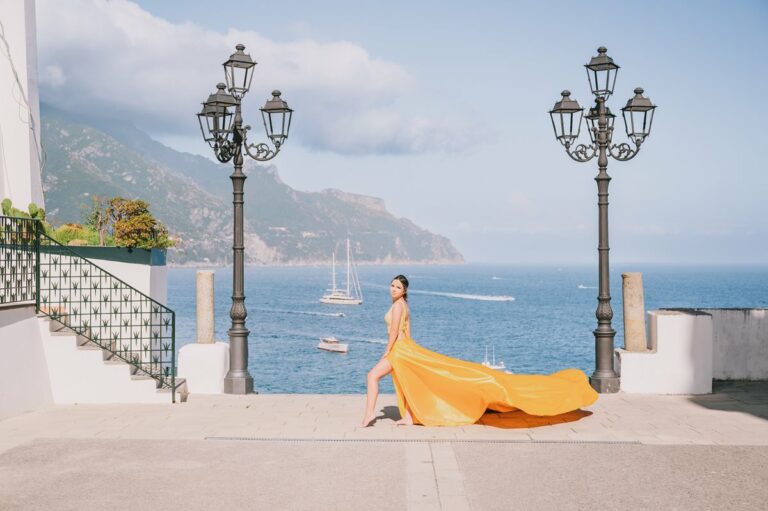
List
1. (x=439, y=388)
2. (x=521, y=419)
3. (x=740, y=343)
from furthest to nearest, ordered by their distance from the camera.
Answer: (x=740, y=343) → (x=521, y=419) → (x=439, y=388)

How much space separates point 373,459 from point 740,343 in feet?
28.6

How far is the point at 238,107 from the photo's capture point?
13523 millimetres

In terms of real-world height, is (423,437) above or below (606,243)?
below

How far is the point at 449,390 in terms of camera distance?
10461mm

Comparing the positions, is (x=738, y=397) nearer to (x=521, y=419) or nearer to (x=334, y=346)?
(x=521, y=419)

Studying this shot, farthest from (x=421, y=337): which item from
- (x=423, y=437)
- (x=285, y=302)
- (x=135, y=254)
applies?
(x=423, y=437)

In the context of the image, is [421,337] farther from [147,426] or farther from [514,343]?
[147,426]

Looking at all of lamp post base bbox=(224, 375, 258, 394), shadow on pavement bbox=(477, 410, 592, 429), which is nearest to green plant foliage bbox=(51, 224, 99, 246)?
lamp post base bbox=(224, 375, 258, 394)

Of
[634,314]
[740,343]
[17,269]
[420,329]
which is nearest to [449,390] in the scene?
[634,314]

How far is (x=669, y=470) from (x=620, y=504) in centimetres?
148

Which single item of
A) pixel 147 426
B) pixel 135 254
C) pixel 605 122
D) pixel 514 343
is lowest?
pixel 514 343

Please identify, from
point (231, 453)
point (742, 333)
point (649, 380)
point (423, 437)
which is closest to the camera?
point (231, 453)

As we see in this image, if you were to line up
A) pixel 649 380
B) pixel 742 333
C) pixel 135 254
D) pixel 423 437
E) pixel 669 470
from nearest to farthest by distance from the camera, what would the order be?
pixel 669 470 → pixel 423 437 → pixel 649 380 → pixel 742 333 → pixel 135 254

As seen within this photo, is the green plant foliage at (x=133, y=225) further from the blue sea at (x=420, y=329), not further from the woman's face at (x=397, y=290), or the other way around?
the blue sea at (x=420, y=329)
